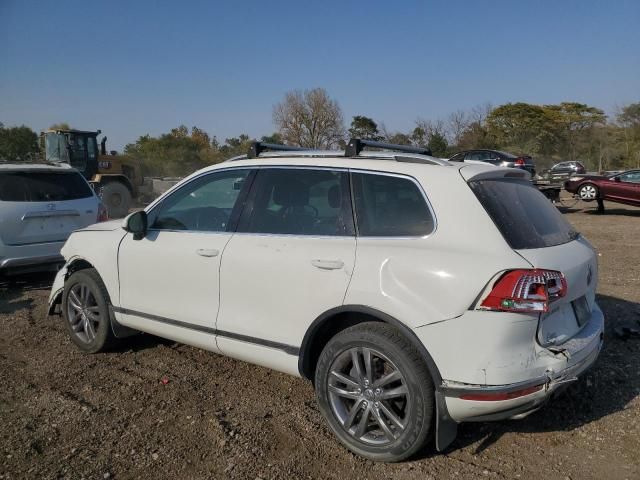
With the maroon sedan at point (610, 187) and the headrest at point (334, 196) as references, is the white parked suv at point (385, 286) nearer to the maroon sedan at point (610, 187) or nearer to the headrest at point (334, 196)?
the headrest at point (334, 196)

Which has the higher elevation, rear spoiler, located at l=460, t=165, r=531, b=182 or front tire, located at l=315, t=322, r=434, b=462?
rear spoiler, located at l=460, t=165, r=531, b=182

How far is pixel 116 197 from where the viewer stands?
57.7 feet

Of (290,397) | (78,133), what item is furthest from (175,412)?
(78,133)

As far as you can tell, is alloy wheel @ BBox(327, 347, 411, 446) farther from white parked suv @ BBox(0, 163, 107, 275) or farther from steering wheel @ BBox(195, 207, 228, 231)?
white parked suv @ BBox(0, 163, 107, 275)

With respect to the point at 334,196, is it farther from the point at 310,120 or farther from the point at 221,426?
the point at 310,120

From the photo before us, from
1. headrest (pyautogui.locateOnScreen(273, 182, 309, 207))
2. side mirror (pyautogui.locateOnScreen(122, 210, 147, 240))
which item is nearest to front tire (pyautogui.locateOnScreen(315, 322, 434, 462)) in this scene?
headrest (pyautogui.locateOnScreen(273, 182, 309, 207))

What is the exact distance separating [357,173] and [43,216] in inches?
205

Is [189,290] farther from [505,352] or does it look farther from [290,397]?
[505,352]

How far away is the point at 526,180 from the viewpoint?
3520mm

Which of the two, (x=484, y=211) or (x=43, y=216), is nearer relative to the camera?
(x=484, y=211)

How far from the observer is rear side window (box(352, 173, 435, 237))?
3.02 metres

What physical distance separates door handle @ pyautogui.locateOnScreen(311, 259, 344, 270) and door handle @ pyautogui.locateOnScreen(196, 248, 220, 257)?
826 millimetres

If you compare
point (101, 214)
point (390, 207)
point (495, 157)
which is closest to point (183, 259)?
point (390, 207)

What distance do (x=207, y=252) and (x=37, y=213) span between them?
4.21 m
